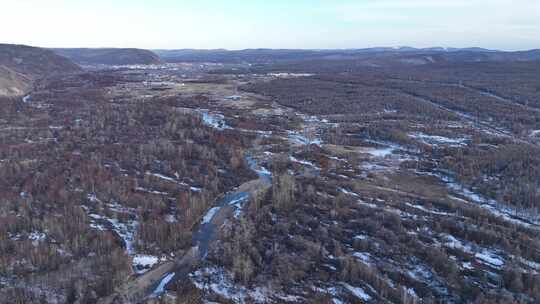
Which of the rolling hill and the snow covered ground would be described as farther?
the rolling hill

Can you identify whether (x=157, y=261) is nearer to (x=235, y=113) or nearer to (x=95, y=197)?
(x=95, y=197)

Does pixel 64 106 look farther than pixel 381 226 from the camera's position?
Yes

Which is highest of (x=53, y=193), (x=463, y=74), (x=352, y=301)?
(x=463, y=74)

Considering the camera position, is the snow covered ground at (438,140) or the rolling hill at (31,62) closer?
the snow covered ground at (438,140)

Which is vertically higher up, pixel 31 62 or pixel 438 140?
pixel 31 62

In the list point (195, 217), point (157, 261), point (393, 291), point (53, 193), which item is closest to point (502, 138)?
point (393, 291)

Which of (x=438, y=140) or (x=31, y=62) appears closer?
(x=438, y=140)

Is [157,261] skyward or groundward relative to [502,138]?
groundward

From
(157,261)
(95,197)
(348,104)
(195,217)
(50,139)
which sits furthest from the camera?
(348,104)

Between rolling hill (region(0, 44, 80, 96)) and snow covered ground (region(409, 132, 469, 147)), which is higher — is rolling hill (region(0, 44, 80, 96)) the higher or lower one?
the higher one

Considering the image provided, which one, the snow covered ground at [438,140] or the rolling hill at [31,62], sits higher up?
the rolling hill at [31,62]

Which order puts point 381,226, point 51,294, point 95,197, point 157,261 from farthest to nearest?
point 95,197
point 381,226
point 157,261
point 51,294
